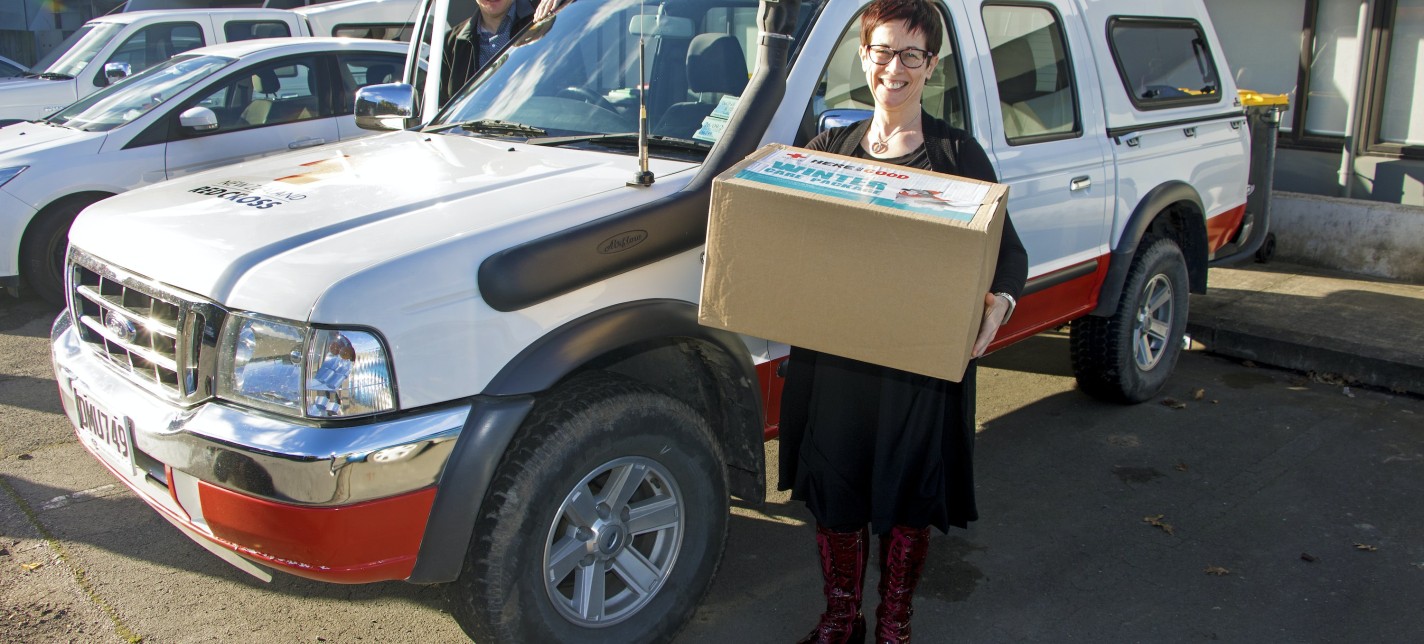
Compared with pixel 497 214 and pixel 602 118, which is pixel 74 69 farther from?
pixel 497 214

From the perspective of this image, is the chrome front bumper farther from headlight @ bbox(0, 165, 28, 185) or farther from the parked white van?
the parked white van

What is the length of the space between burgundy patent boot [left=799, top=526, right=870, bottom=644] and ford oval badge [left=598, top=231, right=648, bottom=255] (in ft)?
3.05

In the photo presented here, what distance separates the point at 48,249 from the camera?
677cm

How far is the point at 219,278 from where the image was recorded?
2.57m

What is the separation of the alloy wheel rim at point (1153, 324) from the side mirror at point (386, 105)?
329 centimetres

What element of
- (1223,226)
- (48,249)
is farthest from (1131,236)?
(48,249)

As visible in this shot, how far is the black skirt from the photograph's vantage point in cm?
279

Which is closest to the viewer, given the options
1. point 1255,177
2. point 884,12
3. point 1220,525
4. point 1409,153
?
point 884,12

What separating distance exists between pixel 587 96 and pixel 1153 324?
3026 millimetres

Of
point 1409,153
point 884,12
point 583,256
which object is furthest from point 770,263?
point 1409,153

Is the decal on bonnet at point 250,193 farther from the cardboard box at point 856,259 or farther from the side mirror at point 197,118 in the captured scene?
the side mirror at point 197,118

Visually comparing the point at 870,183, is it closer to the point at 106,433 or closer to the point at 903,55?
the point at 903,55

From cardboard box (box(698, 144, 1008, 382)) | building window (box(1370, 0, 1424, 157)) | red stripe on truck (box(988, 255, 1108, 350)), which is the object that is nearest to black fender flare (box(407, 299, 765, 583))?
cardboard box (box(698, 144, 1008, 382))

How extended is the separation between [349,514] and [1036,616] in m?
2.09
